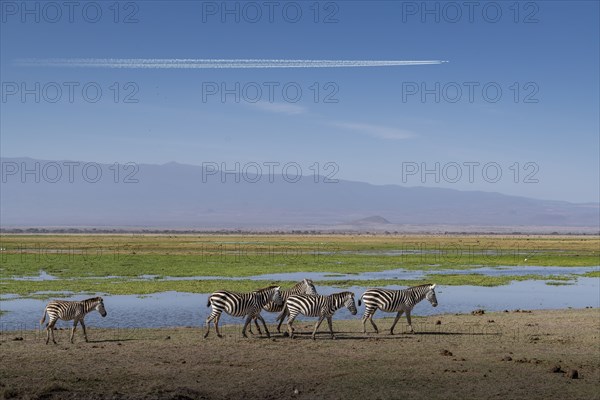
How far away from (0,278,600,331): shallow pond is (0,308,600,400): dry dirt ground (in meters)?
2.53

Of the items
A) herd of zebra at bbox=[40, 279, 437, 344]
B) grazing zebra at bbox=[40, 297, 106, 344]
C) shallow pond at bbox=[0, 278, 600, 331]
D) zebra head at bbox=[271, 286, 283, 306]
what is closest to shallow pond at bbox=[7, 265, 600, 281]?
shallow pond at bbox=[0, 278, 600, 331]

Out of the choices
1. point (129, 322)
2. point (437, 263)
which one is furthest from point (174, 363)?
point (437, 263)

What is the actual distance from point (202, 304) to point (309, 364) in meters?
12.7

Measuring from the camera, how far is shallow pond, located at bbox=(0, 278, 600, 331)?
2486 centimetres

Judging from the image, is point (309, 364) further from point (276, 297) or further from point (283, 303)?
point (283, 303)

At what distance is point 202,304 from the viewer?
29797 mm

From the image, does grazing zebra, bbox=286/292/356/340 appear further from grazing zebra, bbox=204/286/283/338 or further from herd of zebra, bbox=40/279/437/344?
grazing zebra, bbox=204/286/283/338

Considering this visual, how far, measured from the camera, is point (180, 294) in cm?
3347

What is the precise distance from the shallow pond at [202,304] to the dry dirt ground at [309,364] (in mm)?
2525

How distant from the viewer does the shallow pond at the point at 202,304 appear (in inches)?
979

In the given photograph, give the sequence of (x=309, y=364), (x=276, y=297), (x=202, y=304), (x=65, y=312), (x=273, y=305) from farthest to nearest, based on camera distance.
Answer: (x=202, y=304) < (x=273, y=305) < (x=276, y=297) < (x=65, y=312) < (x=309, y=364)

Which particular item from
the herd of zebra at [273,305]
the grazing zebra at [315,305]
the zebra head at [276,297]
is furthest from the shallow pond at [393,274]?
the grazing zebra at [315,305]

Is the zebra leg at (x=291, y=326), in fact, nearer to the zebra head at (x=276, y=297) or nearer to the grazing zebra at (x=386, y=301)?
the zebra head at (x=276, y=297)

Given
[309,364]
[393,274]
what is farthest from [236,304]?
[393,274]
